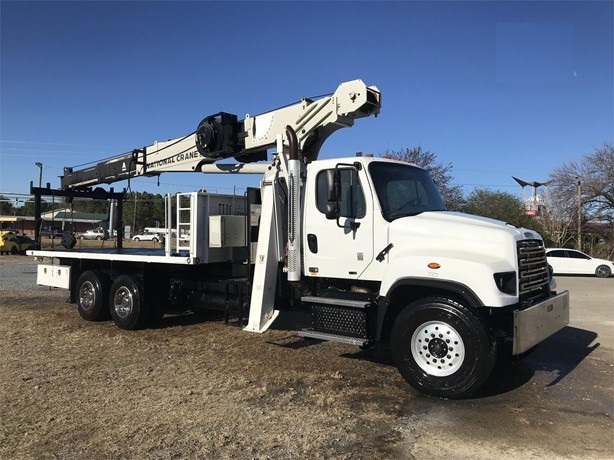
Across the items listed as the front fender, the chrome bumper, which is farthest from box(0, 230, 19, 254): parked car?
the chrome bumper

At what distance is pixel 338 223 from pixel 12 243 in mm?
38307

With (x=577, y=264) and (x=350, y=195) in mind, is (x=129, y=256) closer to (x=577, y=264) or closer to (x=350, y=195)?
(x=350, y=195)

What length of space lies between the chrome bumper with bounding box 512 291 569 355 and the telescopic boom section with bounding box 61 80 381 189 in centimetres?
342

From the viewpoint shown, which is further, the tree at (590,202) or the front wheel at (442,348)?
the tree at (590,202)

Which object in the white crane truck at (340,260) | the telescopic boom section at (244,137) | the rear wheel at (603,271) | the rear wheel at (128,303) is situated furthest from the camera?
the rear wheel at (603,271)

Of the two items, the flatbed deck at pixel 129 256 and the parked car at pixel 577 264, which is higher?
the flatbed deck at pixel 129 256

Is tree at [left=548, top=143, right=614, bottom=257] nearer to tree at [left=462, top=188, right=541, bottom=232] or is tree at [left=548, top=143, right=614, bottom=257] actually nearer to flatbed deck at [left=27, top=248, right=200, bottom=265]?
tree at [left=462, top=188, right=541, bottom=232]

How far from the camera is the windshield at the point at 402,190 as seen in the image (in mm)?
6543

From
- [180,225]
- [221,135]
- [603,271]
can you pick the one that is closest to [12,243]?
[180,225]

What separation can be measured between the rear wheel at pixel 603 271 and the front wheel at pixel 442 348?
22277 mm

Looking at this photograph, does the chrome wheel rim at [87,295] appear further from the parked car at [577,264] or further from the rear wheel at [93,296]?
the parked car at [577,264]

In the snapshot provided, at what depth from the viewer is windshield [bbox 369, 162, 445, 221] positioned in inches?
258

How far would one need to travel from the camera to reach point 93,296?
1003 cm

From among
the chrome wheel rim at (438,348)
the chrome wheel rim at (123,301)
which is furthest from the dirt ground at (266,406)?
the chrome wheel rim at (123,301)
